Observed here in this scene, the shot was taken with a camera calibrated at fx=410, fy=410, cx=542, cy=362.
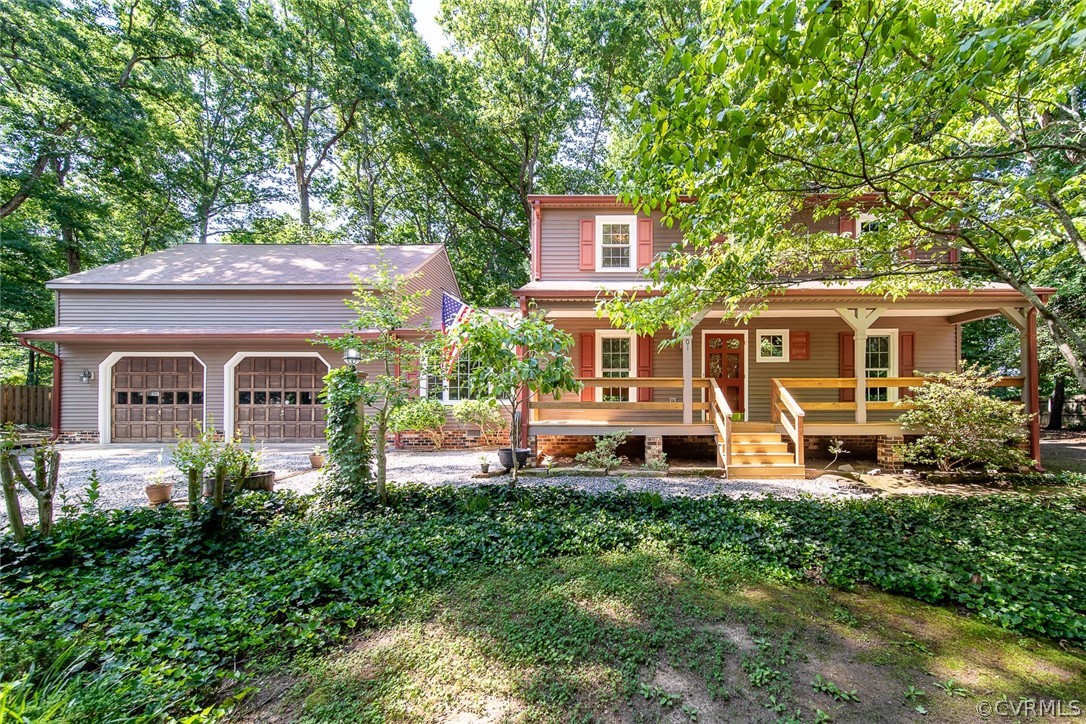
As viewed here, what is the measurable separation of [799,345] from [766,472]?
401cm

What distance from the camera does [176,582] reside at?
3102 millimetres

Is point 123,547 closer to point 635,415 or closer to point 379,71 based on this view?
point 635,415

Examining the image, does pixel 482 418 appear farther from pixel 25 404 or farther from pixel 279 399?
pixel 25 404

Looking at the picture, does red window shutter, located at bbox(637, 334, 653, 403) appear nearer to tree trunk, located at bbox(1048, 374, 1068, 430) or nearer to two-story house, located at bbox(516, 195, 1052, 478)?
two-story house, located at bbox(516, 195, 1052, 478)

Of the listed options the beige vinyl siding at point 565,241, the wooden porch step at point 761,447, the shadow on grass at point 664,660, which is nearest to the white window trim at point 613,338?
the beige vinyl siding at point 565,241

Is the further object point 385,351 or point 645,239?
point 645,239

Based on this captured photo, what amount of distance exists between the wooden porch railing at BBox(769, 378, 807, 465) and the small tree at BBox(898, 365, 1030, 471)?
70.1 inches

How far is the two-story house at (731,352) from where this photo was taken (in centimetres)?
756

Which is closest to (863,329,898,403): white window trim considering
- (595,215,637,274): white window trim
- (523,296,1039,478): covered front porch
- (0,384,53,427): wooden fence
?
(523,296,1039,478): covered front porch

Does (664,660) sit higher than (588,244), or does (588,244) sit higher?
(588,244)

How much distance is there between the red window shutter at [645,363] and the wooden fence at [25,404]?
54.6 feet

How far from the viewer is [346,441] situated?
16.6 ft

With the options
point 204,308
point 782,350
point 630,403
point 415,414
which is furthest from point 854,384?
point 204,308

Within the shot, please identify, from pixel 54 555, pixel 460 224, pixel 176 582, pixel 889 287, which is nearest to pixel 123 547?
pixel 54 555
